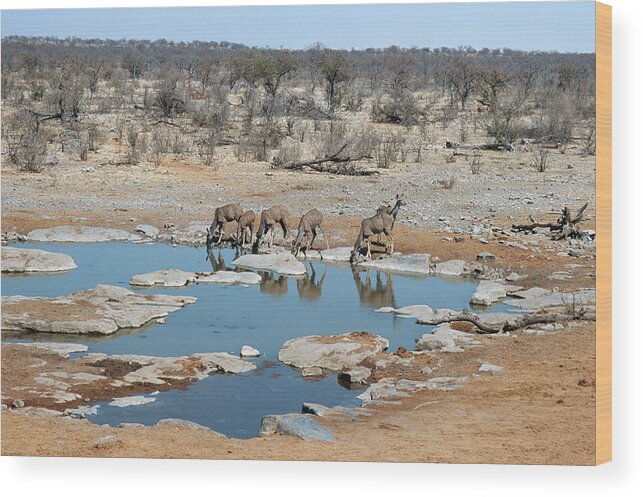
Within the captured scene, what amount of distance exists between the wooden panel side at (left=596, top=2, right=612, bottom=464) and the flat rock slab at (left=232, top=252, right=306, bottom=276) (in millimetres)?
7231

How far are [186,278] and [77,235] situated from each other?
3.14 metres

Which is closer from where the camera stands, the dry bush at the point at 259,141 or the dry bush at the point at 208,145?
the dry bush at the point at 208,145

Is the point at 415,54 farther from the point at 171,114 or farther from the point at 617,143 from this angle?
the point at 171,114

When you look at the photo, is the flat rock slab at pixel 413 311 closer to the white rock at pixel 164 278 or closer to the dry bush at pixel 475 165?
the white rock at pixel 164 278

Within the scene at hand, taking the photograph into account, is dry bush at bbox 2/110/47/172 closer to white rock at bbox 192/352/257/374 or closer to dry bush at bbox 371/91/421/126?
dry bush at bbox 371/91/421/126

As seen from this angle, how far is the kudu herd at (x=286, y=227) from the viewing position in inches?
660

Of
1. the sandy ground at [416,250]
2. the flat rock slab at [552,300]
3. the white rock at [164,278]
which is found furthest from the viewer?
the white rock at [164,278]

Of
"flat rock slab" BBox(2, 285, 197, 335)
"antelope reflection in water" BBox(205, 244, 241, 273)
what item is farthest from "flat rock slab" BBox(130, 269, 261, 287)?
"flat rock slab" BBox(2, 285, 197, 335)

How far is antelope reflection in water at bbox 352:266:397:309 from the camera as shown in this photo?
14.2 m

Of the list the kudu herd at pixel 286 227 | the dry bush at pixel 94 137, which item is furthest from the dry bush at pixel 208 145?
the dry bush at pixel 94 137

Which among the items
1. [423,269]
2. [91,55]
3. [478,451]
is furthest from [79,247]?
[478,451]

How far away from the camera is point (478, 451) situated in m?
9.30

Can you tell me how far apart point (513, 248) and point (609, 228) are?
7545mm

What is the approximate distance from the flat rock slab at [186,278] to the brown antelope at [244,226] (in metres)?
1.83
